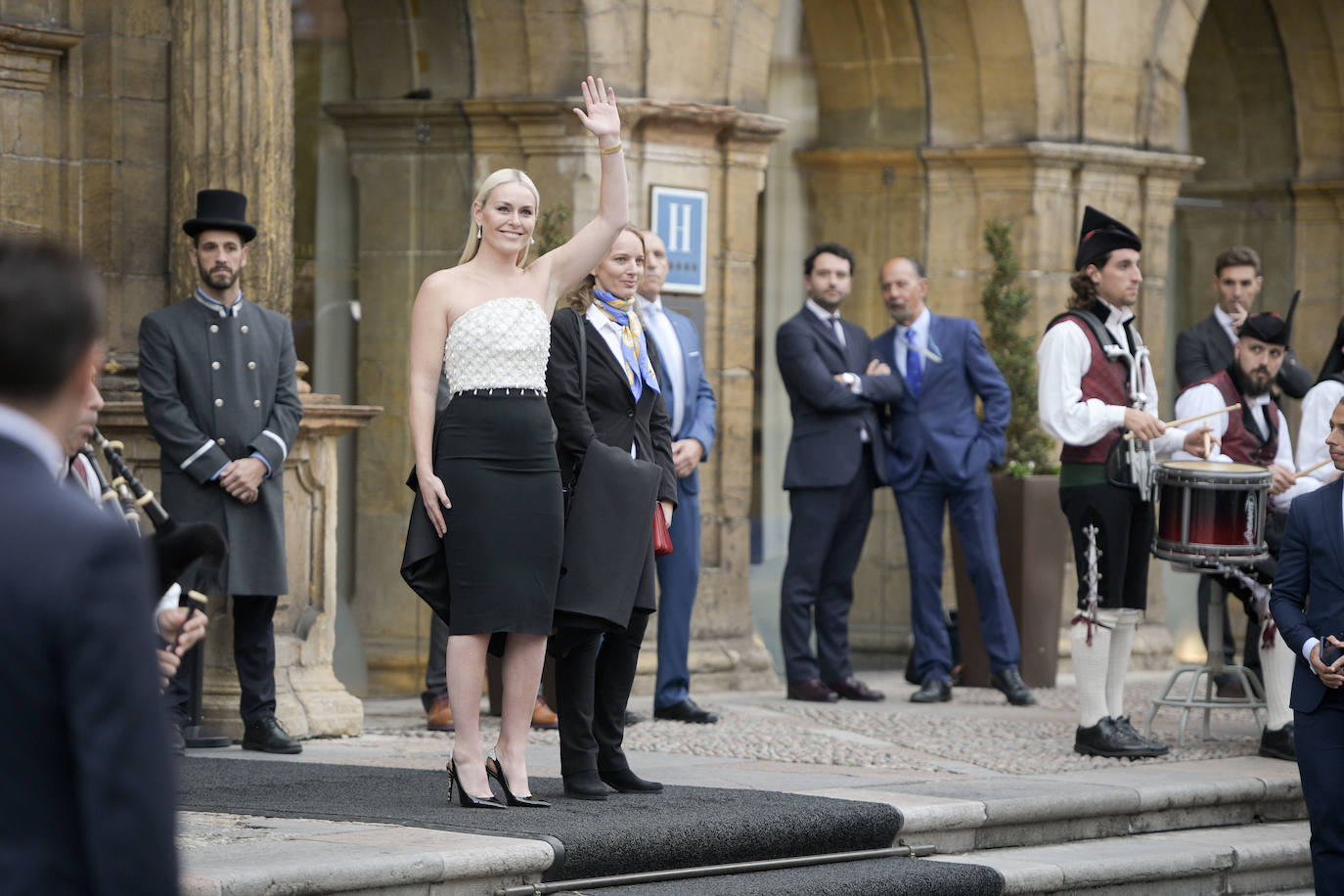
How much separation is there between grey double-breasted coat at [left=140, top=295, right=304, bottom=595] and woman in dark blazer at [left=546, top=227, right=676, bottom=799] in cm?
179

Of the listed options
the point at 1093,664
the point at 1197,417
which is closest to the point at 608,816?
the point at 1093,664

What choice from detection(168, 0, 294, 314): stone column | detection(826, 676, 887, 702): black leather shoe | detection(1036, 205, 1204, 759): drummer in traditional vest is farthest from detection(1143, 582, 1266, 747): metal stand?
detection(168, 0, 294, 314): stone column

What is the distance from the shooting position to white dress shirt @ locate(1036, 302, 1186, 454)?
8008mm

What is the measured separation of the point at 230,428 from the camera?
7898mm

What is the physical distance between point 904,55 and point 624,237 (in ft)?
20.7

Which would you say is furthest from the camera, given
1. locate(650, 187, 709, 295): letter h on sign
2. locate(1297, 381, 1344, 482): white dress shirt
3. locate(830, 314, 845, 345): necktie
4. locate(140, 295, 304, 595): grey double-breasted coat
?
locate(650, 187, 709, 295): letter h on sign

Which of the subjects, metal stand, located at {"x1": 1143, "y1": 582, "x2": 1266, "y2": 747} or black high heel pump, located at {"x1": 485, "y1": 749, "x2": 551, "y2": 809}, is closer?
black high heel pump, located at {"x1": 485, "y1": 749, "x2": 551, "y2": 809}

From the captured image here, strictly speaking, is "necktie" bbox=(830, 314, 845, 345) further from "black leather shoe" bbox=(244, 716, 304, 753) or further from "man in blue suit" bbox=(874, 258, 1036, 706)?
"black leather shoe" bbox=(244, 716, 304, 753)

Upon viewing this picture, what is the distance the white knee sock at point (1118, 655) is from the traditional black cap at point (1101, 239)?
138cm

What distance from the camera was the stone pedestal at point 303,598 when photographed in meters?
8.34

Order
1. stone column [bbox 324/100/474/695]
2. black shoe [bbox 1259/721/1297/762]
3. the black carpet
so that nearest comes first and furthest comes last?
the black carpet
black shoe [bbox 1259/721/1297/762]
stone column [bbox 324/100/474/695]

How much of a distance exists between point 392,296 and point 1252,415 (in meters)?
4.45

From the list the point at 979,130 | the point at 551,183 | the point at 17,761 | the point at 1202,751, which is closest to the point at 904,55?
the point at 979,130

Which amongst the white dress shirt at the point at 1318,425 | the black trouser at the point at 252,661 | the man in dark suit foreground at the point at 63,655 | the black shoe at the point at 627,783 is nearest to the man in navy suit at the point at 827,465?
the white dress shirt at the point at 1318,425
